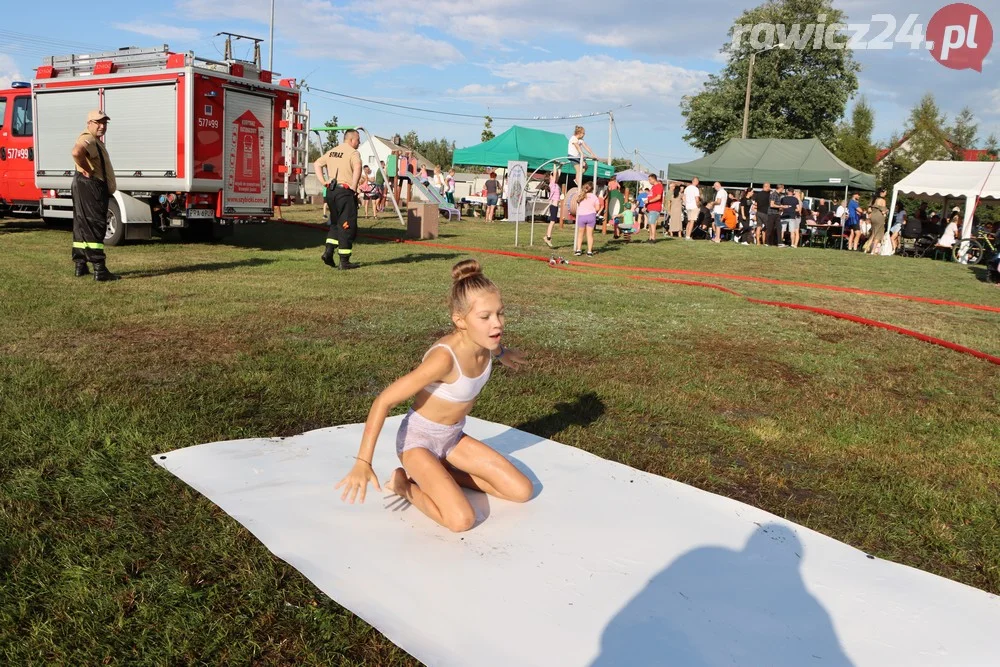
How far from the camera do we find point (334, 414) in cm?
464

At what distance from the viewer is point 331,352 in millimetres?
5930

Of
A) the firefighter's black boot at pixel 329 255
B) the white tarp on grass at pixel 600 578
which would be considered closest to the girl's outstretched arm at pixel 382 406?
the white tarp on grass at pixel 600 578

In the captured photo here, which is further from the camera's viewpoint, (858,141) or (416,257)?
(858,141)

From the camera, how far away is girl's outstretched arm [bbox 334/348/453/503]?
3.03 m

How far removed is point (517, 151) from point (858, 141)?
33566 millimetres

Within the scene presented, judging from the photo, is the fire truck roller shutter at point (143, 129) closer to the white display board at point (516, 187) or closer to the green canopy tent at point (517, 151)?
the white display board at point (516, 187)

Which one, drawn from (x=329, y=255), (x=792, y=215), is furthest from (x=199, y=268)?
(x=792, y=215)

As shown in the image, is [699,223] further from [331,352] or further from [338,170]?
[331,352]

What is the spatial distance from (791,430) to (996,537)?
143cm

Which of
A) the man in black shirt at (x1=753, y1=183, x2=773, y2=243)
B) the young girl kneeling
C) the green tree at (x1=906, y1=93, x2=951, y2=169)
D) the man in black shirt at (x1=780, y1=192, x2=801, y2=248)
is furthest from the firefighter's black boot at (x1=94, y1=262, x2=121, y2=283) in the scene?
the green tree at (x1=906, y1=93, x2=951, y2=169)

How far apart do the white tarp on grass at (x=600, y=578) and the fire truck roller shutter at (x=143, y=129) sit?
1039 cm

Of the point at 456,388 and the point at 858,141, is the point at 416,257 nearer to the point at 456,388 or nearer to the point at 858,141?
the point at 456,388

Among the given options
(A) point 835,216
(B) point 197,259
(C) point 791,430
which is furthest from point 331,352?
(A) point 835,216

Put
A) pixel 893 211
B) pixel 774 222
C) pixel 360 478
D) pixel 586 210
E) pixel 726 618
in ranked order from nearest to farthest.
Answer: pixel 726 618
pixel 360 478
pixel 586 210
pixel 893 211
pixel 774 222
